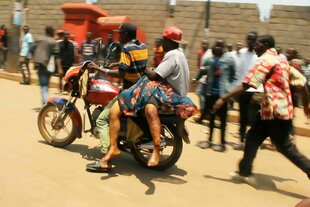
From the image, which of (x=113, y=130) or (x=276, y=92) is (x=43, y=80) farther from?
(x=276, y=92)

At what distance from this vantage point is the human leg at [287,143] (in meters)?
4.24

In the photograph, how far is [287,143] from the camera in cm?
A: 430

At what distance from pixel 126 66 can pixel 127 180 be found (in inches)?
48.2

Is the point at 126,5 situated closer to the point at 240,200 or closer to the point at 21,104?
the point at 21,104

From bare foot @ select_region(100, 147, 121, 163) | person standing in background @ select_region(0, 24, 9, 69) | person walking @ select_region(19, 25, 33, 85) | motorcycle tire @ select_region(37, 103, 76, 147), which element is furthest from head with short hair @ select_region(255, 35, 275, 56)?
person standing in background @ select_region(0, 24, 9, 69)

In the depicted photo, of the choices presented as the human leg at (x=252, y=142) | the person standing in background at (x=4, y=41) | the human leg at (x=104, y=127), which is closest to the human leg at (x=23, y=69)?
the person standing in background at (x=4, y=41)

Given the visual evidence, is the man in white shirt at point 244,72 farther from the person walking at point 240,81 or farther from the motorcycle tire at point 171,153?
the motorcycle tire at point 171,153

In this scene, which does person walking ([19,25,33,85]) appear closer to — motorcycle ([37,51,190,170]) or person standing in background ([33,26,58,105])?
person standing in background ([33,26,58,105])

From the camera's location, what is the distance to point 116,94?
4840mm

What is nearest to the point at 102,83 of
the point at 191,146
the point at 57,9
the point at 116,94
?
the point at 116,94

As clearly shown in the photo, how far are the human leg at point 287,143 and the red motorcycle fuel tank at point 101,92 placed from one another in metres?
1.82

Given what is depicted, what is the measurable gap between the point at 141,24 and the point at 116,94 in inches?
354

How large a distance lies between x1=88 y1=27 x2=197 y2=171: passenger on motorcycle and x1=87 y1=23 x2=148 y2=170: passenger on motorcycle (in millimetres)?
104

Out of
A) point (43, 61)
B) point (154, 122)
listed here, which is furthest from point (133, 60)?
point (43, 61)
